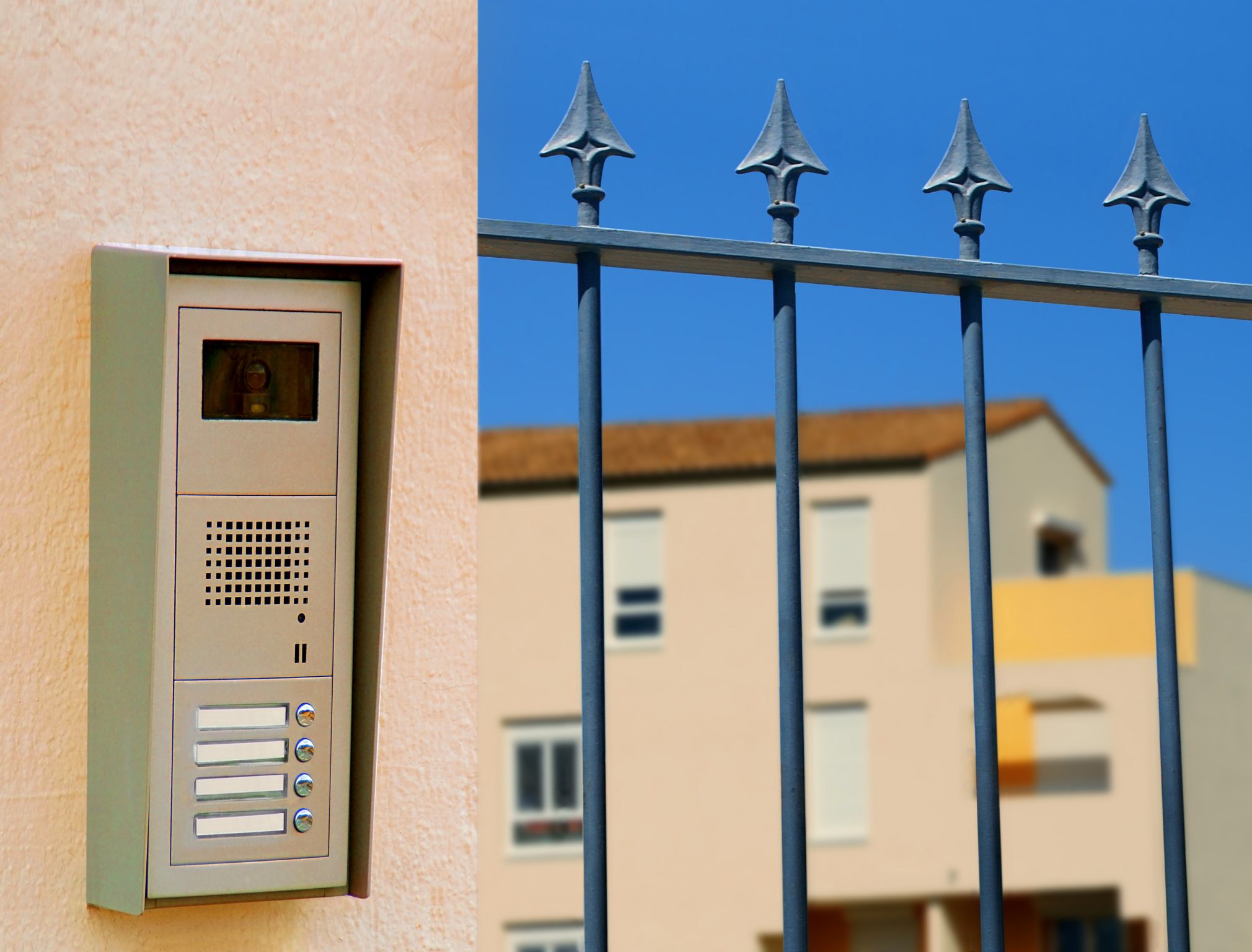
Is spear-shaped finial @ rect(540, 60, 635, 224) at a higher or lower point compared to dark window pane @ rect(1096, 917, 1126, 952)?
higher

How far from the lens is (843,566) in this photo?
1398 inches

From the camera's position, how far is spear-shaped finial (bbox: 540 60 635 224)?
1.82 metres

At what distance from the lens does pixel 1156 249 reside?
2.12 m

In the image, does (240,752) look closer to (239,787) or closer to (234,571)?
(239,787)

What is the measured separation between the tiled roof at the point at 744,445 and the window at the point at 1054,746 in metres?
6.87

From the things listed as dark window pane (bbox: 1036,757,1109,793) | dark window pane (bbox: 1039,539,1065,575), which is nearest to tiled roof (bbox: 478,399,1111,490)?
dark window pane (bbox: 1039,539,1065,575)

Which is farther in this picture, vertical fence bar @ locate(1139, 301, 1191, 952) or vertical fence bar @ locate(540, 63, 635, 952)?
vertical fence bar @ locate(1139, 301, 1191, 952)

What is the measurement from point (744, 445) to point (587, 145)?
3342cm

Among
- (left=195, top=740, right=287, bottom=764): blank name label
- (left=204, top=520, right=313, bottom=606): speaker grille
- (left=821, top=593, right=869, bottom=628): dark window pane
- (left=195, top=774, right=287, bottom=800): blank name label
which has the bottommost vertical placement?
(left=195, top=774, right=287, bottom=800): blank name label

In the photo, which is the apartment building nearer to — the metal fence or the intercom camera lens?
the metal fence

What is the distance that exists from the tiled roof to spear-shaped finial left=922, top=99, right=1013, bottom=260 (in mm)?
20334

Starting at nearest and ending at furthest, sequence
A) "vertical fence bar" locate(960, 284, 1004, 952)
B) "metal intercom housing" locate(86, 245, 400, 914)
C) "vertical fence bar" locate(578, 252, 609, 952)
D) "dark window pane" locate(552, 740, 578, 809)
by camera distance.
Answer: "metal intercom housing" locate(86, 245, 400, 914) → "vertical fence bar" locate(578, 252, 609, 952) → "vertical fence bar" locate(960, 284, 1004, 952) → "dark window pane" locate(552, 740, 578, 809)

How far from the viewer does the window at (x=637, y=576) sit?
33.9 meters

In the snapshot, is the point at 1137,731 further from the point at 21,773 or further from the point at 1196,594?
the point at 21,773
